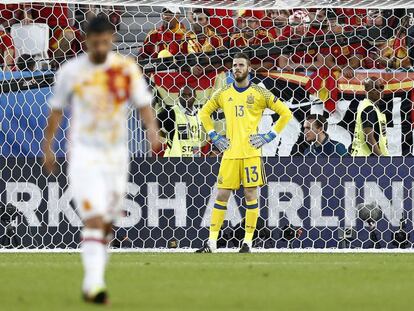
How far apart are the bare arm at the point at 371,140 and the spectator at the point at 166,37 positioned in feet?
7.82

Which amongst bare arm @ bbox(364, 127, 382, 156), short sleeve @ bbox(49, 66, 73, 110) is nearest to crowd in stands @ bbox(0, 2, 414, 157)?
bare arm @ bbox(364, 127, 382, 156)

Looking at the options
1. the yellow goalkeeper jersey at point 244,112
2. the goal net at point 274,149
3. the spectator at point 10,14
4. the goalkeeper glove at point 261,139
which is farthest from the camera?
the spectator at point 10,14

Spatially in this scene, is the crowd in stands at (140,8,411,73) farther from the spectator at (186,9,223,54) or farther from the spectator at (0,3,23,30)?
the spectator at (0,3,23,30)

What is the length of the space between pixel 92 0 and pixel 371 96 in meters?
3.37

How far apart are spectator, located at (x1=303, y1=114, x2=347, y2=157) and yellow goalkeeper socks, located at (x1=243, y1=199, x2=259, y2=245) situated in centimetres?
111

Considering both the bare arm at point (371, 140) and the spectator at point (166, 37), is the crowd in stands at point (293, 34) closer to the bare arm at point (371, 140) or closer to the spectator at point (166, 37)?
the spectator at point (166, 37)

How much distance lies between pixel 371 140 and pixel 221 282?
525 cm

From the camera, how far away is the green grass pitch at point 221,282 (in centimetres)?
646

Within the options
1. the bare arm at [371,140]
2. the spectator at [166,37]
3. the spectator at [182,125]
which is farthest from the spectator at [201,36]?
the bare arm at [371,140]

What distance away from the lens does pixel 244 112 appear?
12172 mm

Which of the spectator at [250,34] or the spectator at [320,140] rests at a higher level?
the spectator at [250,34]

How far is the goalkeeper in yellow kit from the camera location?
1205cm

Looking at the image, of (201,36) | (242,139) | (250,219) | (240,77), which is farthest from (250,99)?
(201,36)

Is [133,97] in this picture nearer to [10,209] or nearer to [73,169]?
[73,169]
